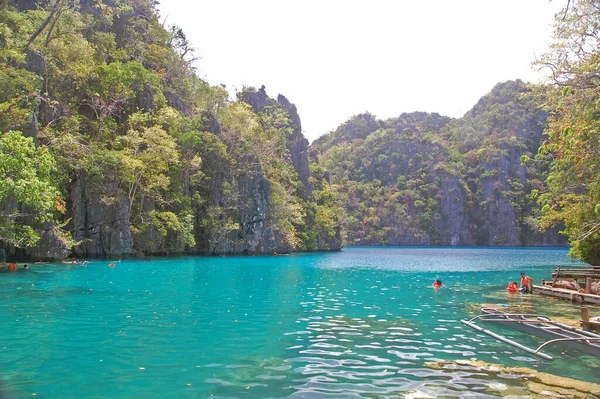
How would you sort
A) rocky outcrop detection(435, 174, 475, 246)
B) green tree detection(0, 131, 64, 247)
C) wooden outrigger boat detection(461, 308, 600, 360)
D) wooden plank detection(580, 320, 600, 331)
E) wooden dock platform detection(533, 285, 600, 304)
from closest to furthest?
wooden outrigger boat detection(461, 308, 600, 360)
wooden plank detection(580, 320, 600, 331)
wooden dock platform detection(533, 285, 600, 304)
green tree detection(0, 131, 64, 247)
rocky outcrop detection(435, 174, 475, 246)

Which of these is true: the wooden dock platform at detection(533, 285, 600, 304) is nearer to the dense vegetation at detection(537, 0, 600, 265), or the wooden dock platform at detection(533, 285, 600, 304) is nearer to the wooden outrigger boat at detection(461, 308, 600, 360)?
the dense vegetation at detection(537, 0, 600, 265)

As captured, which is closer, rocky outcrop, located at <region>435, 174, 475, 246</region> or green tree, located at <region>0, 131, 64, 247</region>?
green tree, located at <region>0, 131, 64, 247</region>

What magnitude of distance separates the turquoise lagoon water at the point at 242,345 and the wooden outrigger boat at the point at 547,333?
28 centimetres

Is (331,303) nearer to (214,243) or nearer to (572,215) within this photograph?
(572,215)

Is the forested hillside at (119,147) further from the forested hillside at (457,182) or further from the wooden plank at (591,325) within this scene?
the forested hillside at (457,182)

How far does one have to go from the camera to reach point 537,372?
8391 mm

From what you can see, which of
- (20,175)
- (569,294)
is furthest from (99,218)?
(569,294)

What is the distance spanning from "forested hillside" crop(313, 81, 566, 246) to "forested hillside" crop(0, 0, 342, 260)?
69236mm

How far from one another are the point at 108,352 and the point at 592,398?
8920 mm

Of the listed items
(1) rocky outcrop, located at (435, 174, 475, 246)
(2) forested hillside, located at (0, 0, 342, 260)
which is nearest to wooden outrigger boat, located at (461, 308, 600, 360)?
(2) forested hillside, located at (0, 0, 342, 260)

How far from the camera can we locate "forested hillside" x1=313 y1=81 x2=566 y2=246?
12244 cm

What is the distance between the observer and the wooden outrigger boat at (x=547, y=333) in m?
9.66

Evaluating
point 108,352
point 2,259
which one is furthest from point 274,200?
point 108,352

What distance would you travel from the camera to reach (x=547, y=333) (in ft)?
36.9
